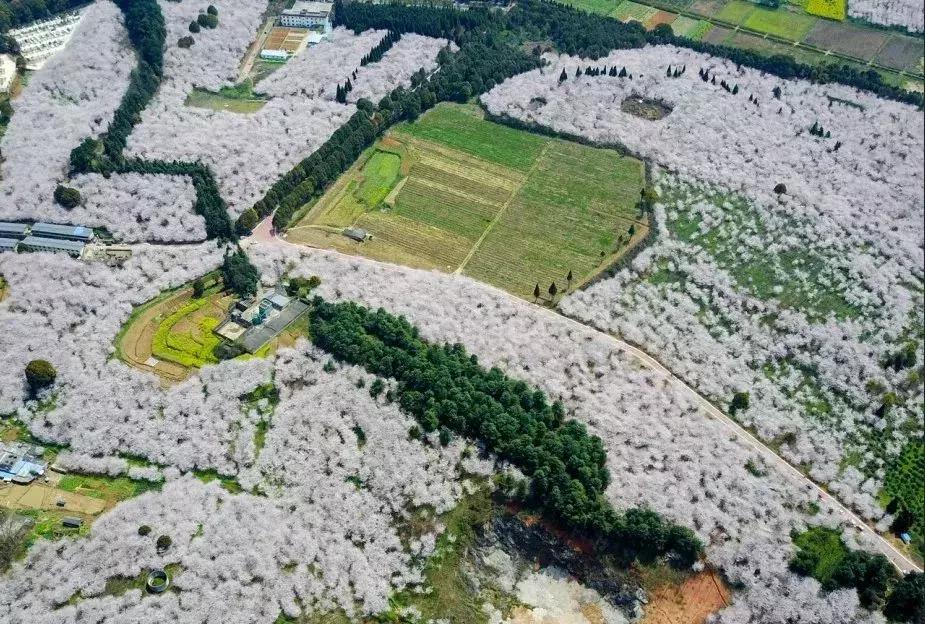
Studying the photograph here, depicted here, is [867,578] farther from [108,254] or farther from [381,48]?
[381,48]

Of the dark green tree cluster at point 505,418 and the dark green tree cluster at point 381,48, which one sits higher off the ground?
the dark green tree cluster at point 381,48

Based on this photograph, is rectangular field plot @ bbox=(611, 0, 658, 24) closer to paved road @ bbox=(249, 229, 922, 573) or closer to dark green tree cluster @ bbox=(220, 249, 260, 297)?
paved road @ bbox=(249, 229, 922, 573)

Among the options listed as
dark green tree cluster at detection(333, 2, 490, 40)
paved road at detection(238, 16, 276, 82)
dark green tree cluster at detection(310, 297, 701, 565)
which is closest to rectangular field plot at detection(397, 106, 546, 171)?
dark green tree cluster at detection(333, 2, 490, 40)

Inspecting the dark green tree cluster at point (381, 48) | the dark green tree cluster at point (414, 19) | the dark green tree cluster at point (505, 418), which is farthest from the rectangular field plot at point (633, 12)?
the dark green tree cluster at point (505, 418)

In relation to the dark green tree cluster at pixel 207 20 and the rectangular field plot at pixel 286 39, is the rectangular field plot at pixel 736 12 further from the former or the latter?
the dark green tree cluster at pixel 207 20

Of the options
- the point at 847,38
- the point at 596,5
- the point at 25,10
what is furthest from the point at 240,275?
the point at 847,38

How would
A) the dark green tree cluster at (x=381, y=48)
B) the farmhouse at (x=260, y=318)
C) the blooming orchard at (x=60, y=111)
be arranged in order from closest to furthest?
1. the farmhouse at (x=260, y=318)
2. the blooming orchard at (x=60, y=111)
3. the dark green tree cluster at (x=381, y=48)

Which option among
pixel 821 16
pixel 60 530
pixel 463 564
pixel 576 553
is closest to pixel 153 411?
pixel 60 530
